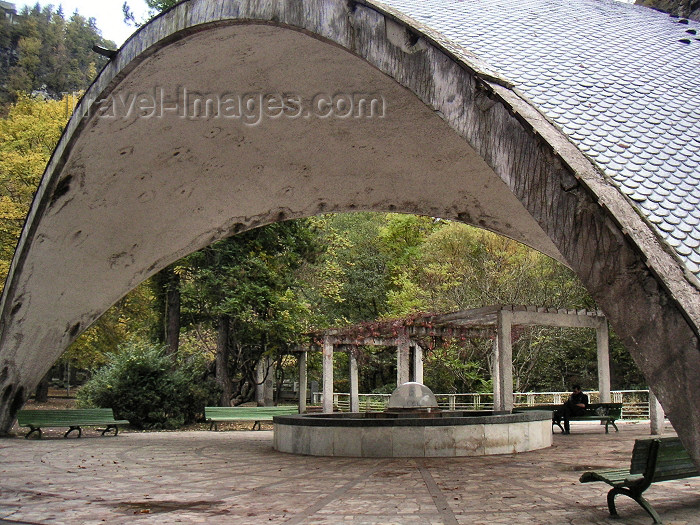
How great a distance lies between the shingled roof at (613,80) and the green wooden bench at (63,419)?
30.5 feet

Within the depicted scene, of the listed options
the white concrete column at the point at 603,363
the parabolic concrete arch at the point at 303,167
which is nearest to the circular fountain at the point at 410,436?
the parabolic concrete arch at the point at 303,167

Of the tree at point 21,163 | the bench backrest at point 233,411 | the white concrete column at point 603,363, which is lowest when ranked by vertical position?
the bench backrest at point 233,411

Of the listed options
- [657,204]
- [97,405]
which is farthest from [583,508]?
[97,405]

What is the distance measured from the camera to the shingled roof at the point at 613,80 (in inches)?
147

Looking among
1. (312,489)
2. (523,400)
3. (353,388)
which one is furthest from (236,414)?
(523,400)

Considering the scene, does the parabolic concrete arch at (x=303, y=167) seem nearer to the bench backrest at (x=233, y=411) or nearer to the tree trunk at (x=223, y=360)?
the bench backrest at (x=233, y=411)

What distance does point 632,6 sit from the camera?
824 cm

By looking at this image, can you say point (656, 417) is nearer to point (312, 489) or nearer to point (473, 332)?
point (473, 332)

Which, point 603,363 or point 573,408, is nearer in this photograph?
point 573,408

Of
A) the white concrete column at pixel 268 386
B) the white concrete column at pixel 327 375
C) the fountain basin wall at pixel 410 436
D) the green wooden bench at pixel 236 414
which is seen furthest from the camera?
the white concrete column at pixel 268 386

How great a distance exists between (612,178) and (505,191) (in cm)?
678

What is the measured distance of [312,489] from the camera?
641cm

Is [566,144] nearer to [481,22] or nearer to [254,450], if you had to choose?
[481,22]

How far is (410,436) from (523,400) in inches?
744
